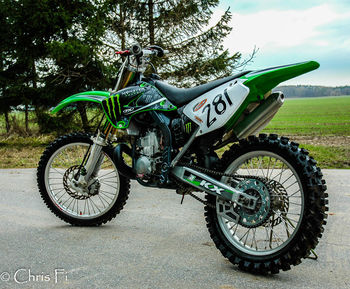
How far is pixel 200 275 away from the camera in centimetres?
288

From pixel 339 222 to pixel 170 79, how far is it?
1036 centimetres

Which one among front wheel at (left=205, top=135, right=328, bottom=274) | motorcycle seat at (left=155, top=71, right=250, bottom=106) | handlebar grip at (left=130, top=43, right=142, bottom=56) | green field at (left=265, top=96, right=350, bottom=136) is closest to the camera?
front wheel at (left=205, top=135, right=328, bottom=274)

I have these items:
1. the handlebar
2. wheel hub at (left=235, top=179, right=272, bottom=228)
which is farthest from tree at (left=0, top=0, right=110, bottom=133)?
wheel hub at (left=235, top=179, right=272, bottom=228)

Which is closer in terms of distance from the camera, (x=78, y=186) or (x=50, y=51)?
(x=78, y=186)

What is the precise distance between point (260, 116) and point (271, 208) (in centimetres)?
68

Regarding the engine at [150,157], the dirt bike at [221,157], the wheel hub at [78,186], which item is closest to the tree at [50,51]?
the wheel hub at [78,186]

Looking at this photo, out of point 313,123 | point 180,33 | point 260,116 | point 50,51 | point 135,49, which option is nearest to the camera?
point 260,116

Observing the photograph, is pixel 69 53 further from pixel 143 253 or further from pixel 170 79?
pixel 143 253

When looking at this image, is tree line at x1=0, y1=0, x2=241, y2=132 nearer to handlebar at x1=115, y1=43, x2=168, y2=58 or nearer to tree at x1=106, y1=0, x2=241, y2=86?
tree at x1=106, y1=0, x2=241, y2=86

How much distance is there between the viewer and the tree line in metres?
12.6

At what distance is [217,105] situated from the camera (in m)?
3.11

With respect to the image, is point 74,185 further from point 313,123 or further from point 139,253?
point 313,123

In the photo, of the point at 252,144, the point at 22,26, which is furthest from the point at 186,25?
the point at 252,144

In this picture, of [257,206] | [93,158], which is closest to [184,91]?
[257,206]
